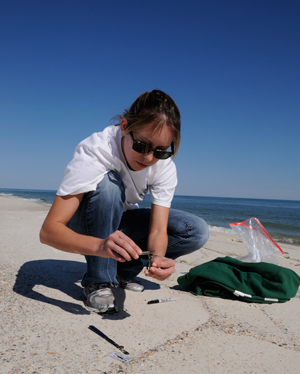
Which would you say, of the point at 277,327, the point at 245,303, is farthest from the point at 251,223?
the point at 277,327

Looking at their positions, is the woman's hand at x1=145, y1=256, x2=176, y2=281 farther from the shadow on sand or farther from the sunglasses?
the sunglasses

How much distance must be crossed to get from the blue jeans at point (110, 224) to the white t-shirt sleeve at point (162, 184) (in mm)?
175

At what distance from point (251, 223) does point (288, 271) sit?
2.62 ft

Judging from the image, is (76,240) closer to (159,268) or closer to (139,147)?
(159,268)

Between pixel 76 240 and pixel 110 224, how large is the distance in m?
0.33

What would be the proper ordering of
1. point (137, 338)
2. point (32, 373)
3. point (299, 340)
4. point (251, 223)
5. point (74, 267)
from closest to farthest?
point (32, 373), point (137, 338), point (299, 340), point (74, 267), point (251, 223)

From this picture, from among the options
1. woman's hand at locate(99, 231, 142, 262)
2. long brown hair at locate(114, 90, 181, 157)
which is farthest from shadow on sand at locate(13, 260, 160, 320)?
long brown hair at locate(114, 90, 181, 157)

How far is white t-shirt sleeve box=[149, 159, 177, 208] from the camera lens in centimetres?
190

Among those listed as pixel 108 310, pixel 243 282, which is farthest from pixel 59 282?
pixel 243 282

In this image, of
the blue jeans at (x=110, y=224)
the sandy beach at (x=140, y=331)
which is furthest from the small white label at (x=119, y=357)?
the blue jeans at (x=110, y=224)

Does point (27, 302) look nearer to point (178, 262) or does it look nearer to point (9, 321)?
point (9, 321)

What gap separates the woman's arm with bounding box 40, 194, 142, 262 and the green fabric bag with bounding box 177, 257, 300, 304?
0.89 metres

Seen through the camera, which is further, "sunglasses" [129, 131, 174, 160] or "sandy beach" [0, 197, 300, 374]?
"sunglasses" [129, 131, 174, 160]

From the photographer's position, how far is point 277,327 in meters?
1.58
